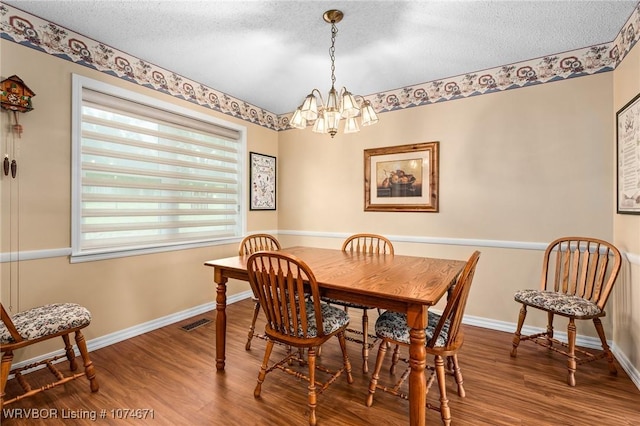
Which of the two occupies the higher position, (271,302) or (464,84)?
(464,84)

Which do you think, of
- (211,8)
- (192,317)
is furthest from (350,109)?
(192,317)

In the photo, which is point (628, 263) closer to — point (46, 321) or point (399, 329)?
point (399, 329)

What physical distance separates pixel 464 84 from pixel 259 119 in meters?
2.38

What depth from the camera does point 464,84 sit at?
2928mm

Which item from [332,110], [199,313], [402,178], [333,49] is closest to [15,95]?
[332,110]

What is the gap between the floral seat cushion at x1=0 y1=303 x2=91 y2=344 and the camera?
1626 mm

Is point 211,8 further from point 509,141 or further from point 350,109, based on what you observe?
point 509,141

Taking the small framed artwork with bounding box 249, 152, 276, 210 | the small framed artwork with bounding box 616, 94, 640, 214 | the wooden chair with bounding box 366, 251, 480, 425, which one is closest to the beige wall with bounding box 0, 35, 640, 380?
the small framed artwork with bounding box 616, 94, 640, 214

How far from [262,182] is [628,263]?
139 inches

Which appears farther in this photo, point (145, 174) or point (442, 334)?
point (145, 174)

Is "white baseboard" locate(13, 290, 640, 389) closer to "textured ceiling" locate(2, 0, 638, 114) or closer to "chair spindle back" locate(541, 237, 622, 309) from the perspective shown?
"chair spindle back" locate(541, 237, 622, 309)

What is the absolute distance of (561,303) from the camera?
6.69 feet

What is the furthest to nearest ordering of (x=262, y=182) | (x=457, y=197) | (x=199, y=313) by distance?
(x=262, y=182)
(x=199, y=313)
(x=457, y=197)

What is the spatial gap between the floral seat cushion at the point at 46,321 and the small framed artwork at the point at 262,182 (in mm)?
2146
